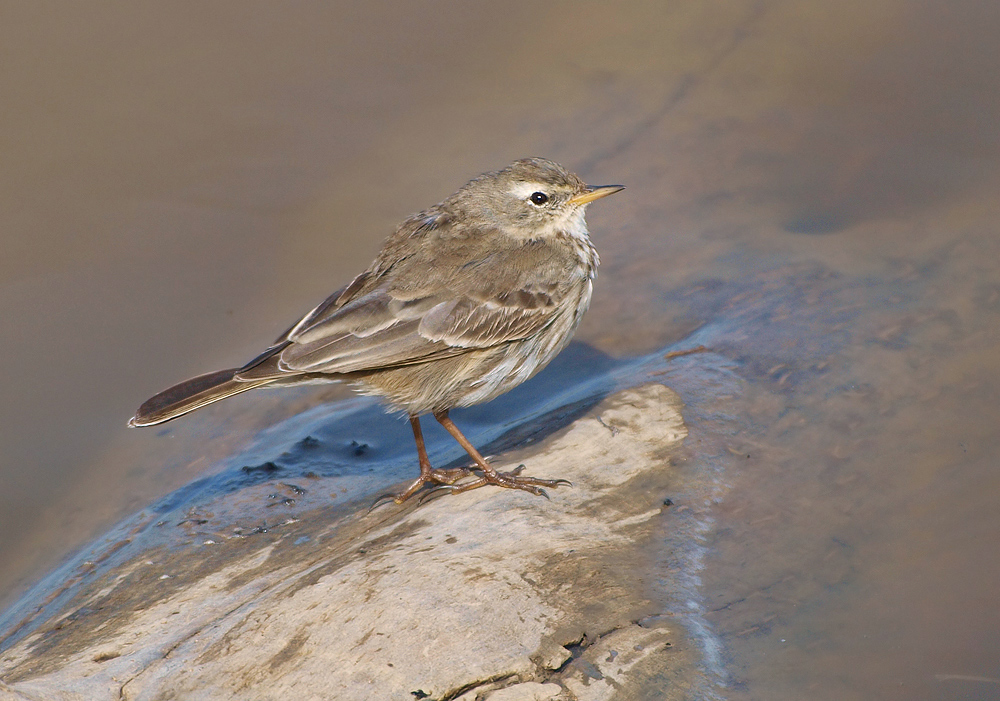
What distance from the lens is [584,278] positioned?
5855 mm

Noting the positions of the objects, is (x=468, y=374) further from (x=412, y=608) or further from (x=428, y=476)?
(x=412, y=608)

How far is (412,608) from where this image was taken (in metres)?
3.97

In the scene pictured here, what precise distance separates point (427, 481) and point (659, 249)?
10.1 ft

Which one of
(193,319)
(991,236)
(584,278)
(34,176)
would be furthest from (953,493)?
(34,176)

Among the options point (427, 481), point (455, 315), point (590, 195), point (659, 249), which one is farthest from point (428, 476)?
point (659, 249)

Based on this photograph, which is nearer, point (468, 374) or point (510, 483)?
point (510, 483)

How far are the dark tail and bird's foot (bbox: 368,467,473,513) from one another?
0.91 meters

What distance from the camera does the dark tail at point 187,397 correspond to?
516cm

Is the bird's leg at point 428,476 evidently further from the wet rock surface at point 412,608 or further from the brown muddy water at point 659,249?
the brown muddy water at point 659,249

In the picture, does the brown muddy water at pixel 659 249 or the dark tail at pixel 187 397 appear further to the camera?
the dark tail at pixel 187 397

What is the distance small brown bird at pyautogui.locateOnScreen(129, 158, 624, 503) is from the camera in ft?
17.3

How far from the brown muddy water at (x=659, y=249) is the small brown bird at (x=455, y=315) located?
920mm

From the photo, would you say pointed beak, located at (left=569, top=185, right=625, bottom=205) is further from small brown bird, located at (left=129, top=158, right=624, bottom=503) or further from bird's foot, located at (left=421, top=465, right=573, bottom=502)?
bird's foot, located at (left=421, top=465, right=573, bottom=502)

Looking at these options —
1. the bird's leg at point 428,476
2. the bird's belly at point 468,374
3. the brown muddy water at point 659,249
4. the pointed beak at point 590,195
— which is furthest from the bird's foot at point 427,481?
the pointed beak at point 590,195
